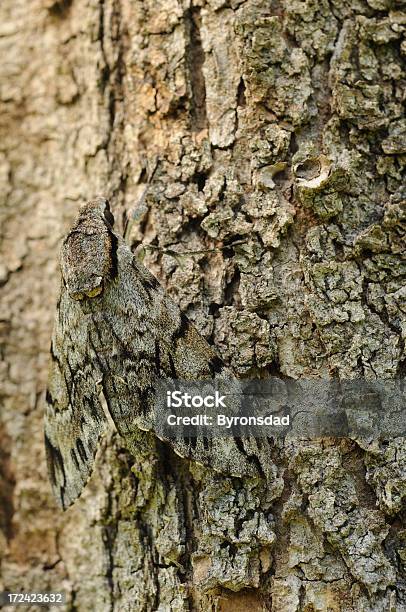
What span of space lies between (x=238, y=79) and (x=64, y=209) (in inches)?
34.1

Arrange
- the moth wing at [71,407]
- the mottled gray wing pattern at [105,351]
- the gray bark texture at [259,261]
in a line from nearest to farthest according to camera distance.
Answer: the gray bark texture at [259,261]
the mottled gray wing pattern at [105,351]
the moth wing at [71,407]

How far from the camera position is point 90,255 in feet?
7.05

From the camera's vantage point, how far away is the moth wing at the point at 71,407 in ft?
7.04

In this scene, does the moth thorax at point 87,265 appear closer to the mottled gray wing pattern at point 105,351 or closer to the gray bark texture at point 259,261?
the mottled gray wing pattern at point 105,351

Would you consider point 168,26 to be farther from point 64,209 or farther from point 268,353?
point 268,353

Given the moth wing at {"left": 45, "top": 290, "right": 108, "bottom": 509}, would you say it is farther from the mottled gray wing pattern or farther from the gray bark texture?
the gray bark texture

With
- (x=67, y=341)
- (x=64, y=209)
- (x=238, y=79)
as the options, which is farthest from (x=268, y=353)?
(x=64, y=209)

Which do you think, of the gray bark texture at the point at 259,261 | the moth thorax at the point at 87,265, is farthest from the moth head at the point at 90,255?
the gray bark texture at the point at 259,261

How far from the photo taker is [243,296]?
6.54 ft

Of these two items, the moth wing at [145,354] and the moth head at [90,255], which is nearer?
the moth wing at [145,354]

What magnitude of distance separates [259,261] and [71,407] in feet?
2.52

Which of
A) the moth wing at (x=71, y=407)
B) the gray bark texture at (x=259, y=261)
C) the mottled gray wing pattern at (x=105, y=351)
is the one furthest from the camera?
the moth wing at (x=71, y=407)

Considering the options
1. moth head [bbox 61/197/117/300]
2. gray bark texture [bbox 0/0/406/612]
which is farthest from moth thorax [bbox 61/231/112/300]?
gray bark texture [bbox 0/0/406/612]

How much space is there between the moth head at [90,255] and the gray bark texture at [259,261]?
0.13 m
